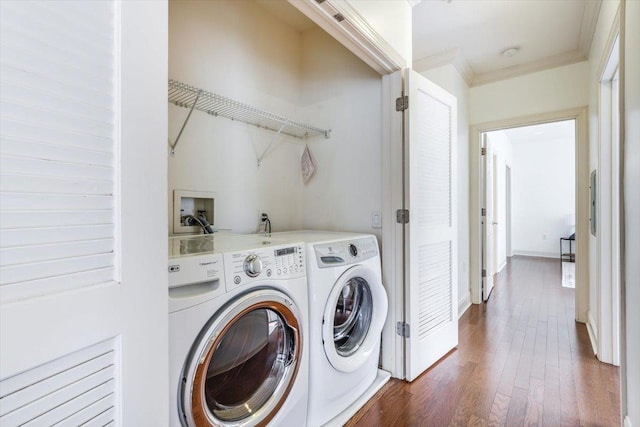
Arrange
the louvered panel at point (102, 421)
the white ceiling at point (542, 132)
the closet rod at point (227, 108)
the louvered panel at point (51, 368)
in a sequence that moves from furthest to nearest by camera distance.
Answer: 1. the white ceiling at point (542, 132)
2. the closet rod at point (227, 108)
3. the louvered panel at point (102, 421)
4. the louvered panel at point (51, 368)

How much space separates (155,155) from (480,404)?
198 centimetres

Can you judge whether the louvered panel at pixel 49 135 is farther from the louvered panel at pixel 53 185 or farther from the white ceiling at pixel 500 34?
the white ceiling at pixel 500 34

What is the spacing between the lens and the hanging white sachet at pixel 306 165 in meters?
2.30

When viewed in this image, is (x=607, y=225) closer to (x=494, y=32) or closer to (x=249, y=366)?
(x=494, y=32)

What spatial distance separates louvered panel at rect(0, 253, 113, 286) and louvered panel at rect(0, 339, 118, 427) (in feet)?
0.52

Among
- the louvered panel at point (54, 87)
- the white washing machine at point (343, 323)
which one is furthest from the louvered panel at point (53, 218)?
the white washing machine at point (343, 323)

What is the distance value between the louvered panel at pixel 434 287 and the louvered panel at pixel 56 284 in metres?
1.74

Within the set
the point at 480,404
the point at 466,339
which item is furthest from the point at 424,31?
the point at 480,404

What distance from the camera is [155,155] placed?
0.71 metres

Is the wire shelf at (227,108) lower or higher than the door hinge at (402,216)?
higher

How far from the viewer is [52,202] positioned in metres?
0.55

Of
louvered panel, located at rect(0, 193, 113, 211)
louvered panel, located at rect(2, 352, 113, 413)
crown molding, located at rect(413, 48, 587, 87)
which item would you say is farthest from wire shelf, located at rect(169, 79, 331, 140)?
crown molding, located at rect(413, 48, 587, 87)

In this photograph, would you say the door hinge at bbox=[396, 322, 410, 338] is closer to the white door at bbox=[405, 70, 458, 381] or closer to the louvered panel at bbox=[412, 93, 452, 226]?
Result: the white door at bbox=[405, 70, 458, 381]

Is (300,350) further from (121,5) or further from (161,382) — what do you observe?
(121,5)
